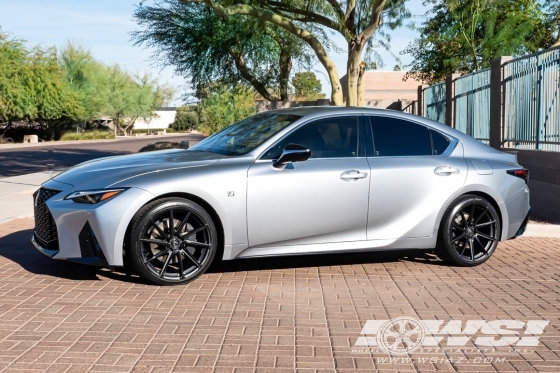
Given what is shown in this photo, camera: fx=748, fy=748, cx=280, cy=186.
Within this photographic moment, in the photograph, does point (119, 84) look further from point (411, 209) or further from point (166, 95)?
point (411, 209)

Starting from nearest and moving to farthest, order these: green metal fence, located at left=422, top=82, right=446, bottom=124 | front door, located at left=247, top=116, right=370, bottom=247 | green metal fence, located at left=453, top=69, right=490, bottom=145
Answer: front door, located at left=247, top=116, right=370, bottom=247 → green metal fence, located at left=453, top=69, right=490, bottom=145 → green metal fence, located at left=422, top=82, right=446, bottom=124

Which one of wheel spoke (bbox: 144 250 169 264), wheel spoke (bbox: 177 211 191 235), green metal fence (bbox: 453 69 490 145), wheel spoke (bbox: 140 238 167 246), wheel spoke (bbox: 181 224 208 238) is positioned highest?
green metal fence (bbox: 453 69 490 145)

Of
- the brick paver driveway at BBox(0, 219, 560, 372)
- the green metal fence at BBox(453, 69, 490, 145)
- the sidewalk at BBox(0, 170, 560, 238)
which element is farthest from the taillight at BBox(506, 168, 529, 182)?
the green metal fence at BBox(453, 69, 490, 145)

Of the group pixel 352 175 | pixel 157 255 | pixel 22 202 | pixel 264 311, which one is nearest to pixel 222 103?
pixel 22 202

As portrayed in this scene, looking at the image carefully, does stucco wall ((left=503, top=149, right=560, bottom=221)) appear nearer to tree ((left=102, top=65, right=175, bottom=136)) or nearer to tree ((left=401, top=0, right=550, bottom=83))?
tree ((left=401, top=0, right=550, bottom=83))

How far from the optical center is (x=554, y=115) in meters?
11.8

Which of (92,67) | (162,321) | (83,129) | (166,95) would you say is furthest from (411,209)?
(166,95)

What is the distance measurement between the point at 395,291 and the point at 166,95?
381ft

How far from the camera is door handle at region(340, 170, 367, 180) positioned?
728 cm

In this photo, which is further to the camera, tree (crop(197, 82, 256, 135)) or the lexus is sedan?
tree (crop(197, 82, 256, 135))

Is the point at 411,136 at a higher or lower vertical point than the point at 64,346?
higher

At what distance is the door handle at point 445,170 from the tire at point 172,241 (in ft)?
8.00

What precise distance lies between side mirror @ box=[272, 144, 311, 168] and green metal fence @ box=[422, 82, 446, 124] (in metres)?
13.9

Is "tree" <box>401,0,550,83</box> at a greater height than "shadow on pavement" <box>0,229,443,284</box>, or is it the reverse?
"tree" <box>401,0,550,83</box>
